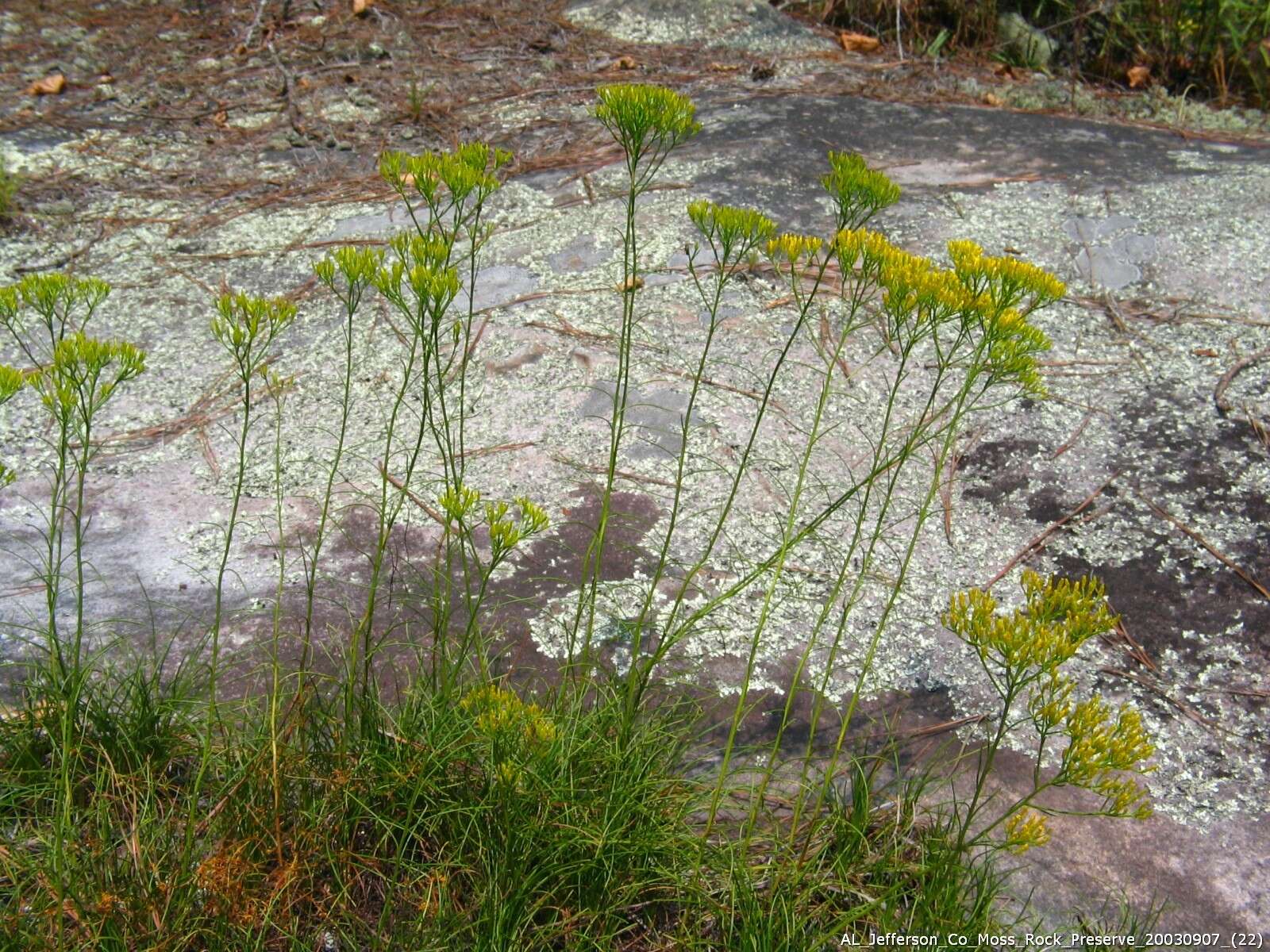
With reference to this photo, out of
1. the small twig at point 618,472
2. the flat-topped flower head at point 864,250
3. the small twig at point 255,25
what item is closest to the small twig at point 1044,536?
the small twig at point 618,472

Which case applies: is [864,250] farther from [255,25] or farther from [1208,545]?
[255,25]

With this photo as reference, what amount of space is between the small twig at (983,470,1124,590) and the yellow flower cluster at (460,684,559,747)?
1324mm

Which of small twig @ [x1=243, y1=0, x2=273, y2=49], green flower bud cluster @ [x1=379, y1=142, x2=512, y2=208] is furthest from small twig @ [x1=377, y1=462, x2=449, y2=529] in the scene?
small twig @ [x1=243, y1=0, x2=273, y2=49]

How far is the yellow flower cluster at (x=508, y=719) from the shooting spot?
1.60m

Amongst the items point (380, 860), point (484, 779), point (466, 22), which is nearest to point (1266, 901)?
point (484, 779)

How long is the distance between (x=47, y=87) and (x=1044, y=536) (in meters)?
4.88

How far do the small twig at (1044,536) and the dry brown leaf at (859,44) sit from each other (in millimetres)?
3633

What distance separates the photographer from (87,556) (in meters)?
2.56

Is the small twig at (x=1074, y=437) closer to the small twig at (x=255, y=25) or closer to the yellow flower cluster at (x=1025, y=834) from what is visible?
the yellow flower cluster at (x=1025, y=834)

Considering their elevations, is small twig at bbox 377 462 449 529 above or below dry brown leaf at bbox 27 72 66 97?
below

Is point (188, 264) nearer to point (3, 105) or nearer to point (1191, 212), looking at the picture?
point (3, 105)

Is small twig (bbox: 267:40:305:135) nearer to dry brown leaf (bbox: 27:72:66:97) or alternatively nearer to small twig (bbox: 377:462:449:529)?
dry brown leaf (bbox: 27:72:66:97)

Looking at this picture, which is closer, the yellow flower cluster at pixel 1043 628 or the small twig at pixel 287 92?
the yellow flower cluster at pixel 1043 628

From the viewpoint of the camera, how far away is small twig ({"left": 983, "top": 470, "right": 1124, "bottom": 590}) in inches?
103
